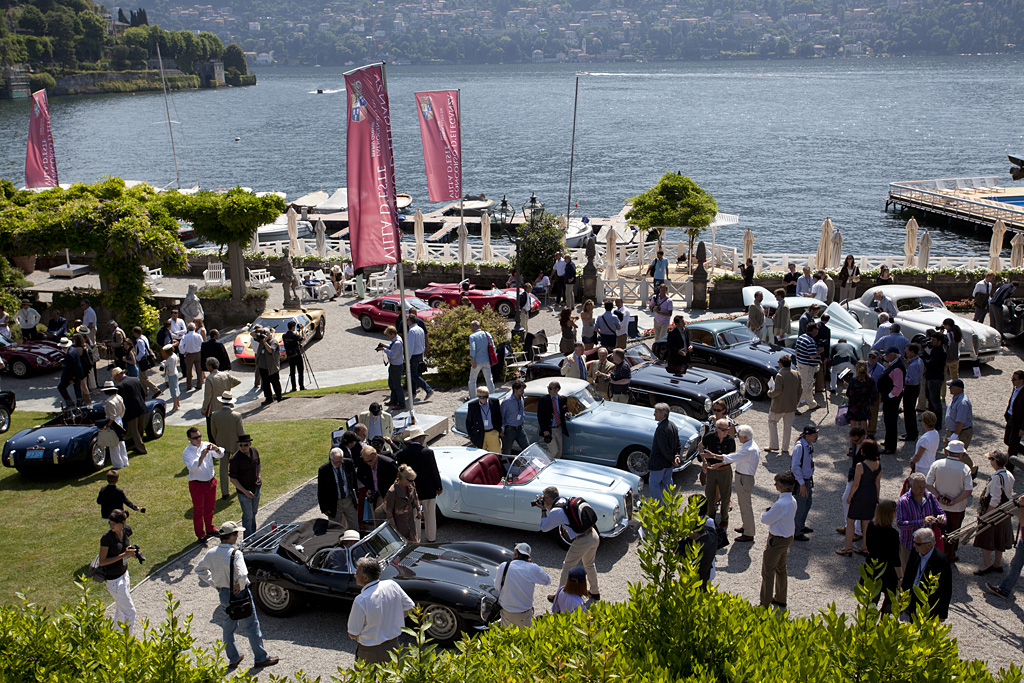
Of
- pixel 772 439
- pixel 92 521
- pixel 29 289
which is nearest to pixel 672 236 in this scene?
pixel 29 289

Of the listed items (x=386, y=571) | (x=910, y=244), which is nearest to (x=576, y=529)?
(x=386, y=571)

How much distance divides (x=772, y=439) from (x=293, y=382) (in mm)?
11032

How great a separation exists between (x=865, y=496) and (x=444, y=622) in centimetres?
548

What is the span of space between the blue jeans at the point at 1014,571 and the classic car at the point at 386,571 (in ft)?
19.1

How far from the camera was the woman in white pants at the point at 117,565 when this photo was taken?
924 centimetres

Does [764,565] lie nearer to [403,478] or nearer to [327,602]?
[403,478]

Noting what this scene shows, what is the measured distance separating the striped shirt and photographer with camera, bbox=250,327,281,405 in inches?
Result: 434

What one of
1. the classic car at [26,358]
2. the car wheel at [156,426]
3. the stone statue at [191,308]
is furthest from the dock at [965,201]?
the classic car at [26,358]

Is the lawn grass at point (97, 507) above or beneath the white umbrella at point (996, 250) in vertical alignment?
beneath

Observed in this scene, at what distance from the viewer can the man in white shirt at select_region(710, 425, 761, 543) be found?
11.2 metres

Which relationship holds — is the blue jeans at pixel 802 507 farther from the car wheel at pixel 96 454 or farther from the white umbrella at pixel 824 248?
the white umbrella at pixel 824 248

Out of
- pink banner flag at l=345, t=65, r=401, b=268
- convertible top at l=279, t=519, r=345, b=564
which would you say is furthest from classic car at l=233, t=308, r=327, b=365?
convertible top at l=279, t=519, r=345, b=564

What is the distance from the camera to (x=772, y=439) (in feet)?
47.0

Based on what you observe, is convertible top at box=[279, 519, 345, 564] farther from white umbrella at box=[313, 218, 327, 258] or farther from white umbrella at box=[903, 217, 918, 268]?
white umbrella at box=[313, 218, 327, 258]
